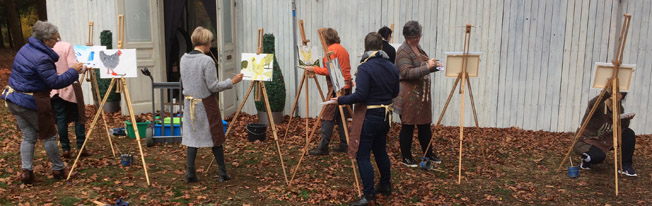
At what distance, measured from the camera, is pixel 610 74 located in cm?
589

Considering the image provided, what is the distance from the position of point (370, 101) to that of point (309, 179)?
161 centimetres

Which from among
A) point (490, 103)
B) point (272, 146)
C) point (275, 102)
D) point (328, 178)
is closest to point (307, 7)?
point (275, 102)

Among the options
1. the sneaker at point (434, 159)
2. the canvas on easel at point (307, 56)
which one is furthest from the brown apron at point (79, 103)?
the sneaker at point (434, 159)

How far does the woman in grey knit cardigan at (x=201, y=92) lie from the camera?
540cm

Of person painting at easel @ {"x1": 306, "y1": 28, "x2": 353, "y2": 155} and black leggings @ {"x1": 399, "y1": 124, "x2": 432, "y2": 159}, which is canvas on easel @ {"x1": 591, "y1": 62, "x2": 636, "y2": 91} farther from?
person painting at easel @ {"x1": 306, "y1": 28, "x2": 353, "y2": 155}

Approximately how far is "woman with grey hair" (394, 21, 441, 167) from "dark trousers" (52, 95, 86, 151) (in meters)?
4.15

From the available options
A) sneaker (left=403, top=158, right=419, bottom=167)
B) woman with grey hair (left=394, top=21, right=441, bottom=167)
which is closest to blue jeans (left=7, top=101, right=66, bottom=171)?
woman with grey hair (left=394, top=21, right=441, bottom=167)

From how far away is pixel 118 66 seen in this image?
20.5 feet

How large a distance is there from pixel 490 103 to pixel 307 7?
3658 mm

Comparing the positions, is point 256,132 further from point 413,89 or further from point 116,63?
point 413,89

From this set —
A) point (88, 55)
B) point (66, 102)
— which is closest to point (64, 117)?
point (66, 102)

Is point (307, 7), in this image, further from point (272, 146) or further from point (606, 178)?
point (606, 178)

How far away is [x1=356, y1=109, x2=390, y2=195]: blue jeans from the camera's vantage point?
16.2ft

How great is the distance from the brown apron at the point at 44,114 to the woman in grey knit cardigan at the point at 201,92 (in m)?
1.46
